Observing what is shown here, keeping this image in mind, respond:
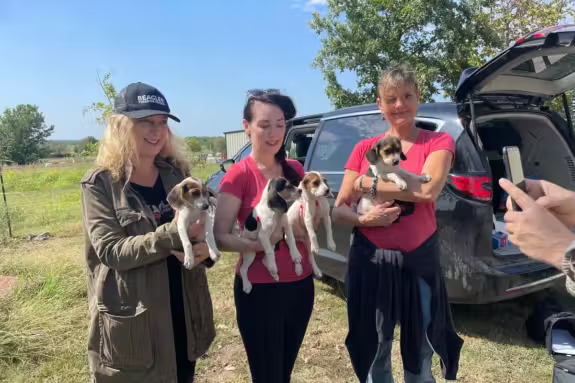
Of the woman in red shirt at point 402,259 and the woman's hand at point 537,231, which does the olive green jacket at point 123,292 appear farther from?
the woman's hand at point 537,231

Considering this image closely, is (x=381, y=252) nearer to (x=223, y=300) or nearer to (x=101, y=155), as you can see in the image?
(x=101, y=155)

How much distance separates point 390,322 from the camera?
2.59 m

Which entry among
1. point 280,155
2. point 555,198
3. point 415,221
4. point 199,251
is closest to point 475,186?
point 415,221

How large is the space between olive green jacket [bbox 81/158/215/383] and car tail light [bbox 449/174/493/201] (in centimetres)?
265

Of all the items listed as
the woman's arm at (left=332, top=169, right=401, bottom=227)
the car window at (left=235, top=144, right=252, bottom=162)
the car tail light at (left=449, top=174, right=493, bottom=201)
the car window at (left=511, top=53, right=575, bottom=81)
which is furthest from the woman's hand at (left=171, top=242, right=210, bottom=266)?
the car window at (left=235, top=144, right=252, bottom=162)

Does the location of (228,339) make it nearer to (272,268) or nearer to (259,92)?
(272,268)

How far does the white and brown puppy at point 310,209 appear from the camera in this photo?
7.30 feet

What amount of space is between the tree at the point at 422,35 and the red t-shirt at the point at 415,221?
14.2 m

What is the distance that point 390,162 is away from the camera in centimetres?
236

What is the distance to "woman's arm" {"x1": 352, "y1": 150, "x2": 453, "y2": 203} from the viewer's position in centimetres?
237

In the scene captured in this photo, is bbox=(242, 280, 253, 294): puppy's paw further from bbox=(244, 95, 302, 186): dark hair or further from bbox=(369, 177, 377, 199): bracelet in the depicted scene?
bbox=(369, 177, 377, 199): bracelet

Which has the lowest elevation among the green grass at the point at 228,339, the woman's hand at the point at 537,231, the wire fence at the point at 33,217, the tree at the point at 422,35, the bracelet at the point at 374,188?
the green grass at the point at 228,339

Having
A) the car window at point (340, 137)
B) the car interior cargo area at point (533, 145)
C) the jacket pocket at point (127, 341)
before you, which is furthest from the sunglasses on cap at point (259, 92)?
the car interior cargo area at point (533, 145)

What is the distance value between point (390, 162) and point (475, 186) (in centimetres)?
151
